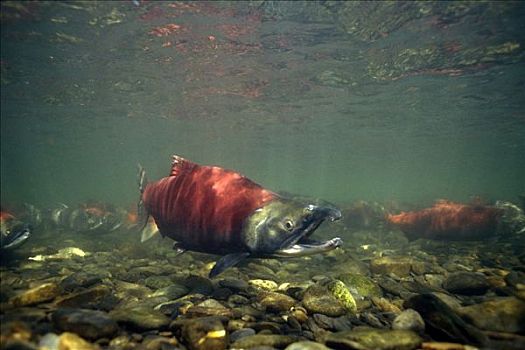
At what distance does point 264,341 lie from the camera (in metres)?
3.44

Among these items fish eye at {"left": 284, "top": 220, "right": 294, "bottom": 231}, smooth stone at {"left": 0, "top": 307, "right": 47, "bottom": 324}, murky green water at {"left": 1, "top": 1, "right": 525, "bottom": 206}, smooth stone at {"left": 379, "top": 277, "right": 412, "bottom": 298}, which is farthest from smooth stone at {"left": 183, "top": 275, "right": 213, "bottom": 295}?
murky green water at {"left": 1, "top": 1, "right": 525, "bottom": 206}

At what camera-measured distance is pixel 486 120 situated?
3416 centimetres

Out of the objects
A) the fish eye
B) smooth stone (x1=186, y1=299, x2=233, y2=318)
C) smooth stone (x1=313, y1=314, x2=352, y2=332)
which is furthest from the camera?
the fish eye

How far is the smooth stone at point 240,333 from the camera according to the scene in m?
3.61

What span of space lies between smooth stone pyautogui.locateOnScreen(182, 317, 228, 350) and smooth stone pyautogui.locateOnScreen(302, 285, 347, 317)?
130 centimetres

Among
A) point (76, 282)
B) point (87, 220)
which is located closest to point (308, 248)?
point (76, 282)

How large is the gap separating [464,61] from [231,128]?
27604 millimetres

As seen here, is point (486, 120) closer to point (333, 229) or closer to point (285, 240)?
point (333, 229)

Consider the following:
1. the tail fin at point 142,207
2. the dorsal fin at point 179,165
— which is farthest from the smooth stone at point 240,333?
the tail fin at point 142,207

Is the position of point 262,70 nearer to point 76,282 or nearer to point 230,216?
point 230,216

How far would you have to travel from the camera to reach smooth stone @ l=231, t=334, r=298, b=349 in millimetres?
3420

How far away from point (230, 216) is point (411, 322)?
2.67 metres

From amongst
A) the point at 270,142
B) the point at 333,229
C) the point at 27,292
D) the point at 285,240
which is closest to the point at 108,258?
the point at 27,292

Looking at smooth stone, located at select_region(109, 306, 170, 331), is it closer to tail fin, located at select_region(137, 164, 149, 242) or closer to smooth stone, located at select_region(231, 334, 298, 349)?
smooth stone, located at select_region(231, 334, 298, 349)
